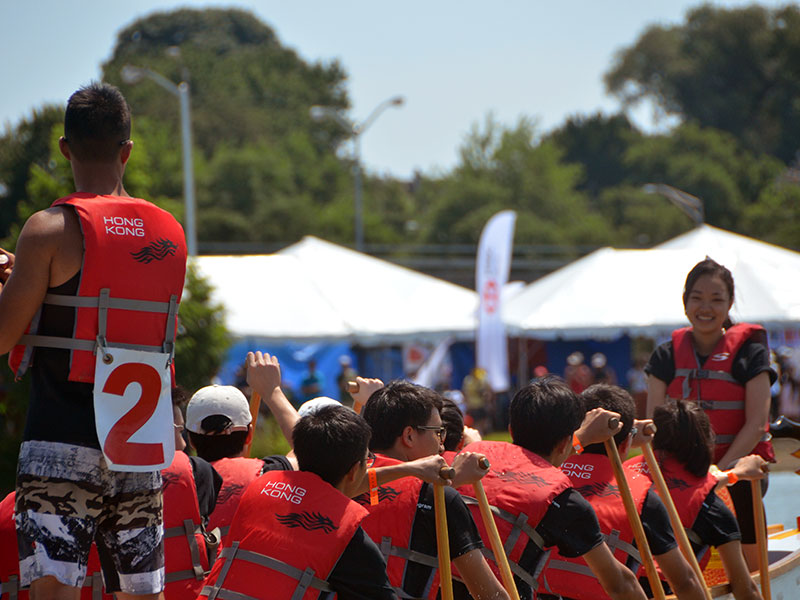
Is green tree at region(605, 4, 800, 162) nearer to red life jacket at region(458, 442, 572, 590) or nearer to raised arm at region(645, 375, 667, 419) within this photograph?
raised arm at region(645, 375, 667, 419)

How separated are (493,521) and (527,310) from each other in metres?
18.1

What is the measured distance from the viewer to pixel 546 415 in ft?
12.7

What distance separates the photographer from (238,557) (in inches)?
124

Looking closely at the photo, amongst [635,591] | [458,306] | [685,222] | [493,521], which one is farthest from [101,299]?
[685,222]

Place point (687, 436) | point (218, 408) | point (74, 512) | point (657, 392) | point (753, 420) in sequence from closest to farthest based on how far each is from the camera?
A: point (74, 512) < point (218, 408) < point (687, 436) < point (753, 420) < point (657, 392)

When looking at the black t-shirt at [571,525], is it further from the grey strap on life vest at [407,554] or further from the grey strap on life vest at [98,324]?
the grey strap on life vest at [98,324]

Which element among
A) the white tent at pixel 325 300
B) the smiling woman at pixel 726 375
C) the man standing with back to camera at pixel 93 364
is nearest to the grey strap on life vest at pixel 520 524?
the man standing with back to camera at pixel 93 364

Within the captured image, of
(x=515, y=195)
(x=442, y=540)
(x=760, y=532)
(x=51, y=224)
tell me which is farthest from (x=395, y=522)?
(x=515, y=195)

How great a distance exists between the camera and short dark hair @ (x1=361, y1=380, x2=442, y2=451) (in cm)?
375

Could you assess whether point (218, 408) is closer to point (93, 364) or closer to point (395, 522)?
point (395, 522)

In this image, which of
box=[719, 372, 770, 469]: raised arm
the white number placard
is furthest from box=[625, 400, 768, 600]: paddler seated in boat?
the white number placard

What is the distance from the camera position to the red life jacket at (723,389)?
5523 mm

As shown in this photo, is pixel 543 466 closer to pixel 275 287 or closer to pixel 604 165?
pixel 275 287

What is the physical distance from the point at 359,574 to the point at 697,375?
300 centimetres
